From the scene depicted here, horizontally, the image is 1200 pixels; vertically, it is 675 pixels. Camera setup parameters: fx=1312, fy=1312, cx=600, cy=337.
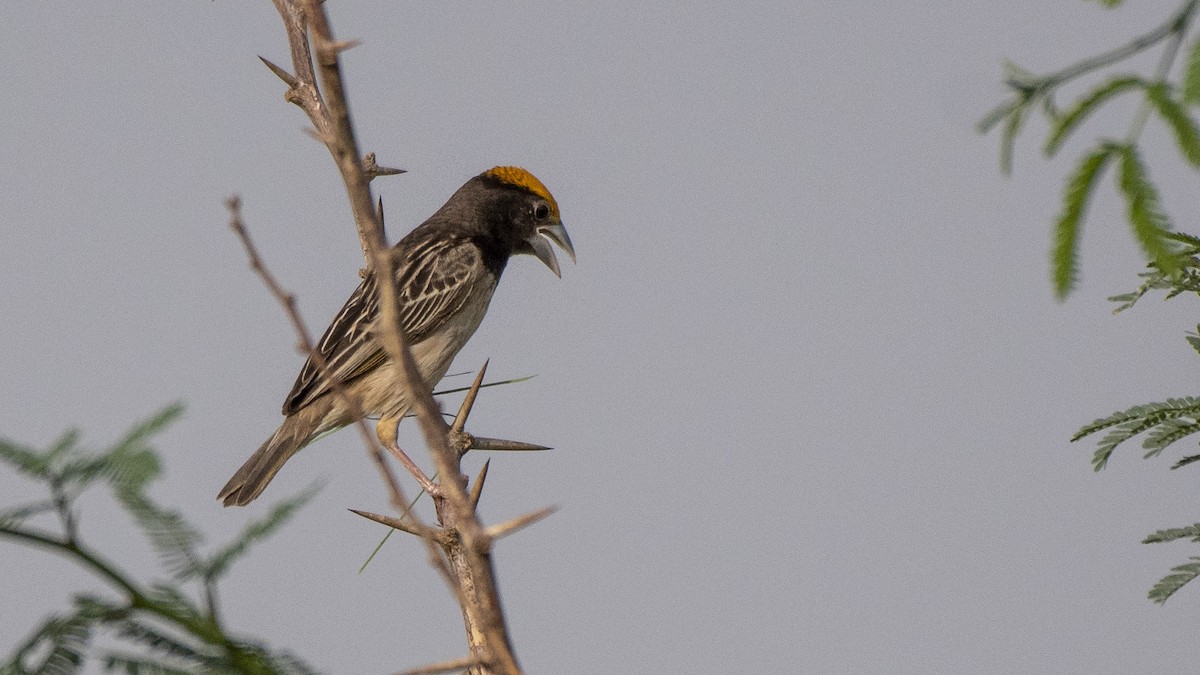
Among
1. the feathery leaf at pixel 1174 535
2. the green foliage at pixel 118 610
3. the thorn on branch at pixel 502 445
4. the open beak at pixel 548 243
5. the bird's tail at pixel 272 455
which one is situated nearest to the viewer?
the green foliage at pixel 118 610

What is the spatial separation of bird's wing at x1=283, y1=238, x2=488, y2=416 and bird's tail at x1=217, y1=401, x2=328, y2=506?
0.30 ft

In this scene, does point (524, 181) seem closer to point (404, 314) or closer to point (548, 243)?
point (548, 243)

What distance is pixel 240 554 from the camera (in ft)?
5.86

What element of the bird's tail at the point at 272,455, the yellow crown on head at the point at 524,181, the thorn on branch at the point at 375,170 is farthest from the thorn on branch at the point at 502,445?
the yellow crown on head at the point at 524,181

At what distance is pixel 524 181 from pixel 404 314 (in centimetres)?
164

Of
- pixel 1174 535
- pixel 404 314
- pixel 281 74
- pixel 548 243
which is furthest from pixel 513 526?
pixel 548 243

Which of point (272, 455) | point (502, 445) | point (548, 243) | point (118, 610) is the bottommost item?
point (118, 610)

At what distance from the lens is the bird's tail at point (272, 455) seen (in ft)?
24.8

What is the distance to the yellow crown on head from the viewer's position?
349 inches

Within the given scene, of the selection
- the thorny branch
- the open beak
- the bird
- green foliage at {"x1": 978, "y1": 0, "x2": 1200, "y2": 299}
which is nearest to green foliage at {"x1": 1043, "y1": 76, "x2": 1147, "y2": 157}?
green foliage at {"x1": 978, "y1": 0, "x2": 1200, "y2": 299}

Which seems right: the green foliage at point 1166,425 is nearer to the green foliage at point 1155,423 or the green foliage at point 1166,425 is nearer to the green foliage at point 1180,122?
the green foliage at point 1155,423

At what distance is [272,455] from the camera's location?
7.66 m

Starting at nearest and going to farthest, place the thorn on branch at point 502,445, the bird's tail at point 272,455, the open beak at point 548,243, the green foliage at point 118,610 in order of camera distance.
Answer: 1. the green foliage at point 118,610
2. the thorn on branch at point 502,445
3. the bird's tail at point 272,455
4. the open beak at point 548,243

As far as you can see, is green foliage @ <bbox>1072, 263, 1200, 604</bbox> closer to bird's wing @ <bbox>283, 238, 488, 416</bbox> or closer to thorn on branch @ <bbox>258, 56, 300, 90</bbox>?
thorn on branch @ <bbox>258, 56, 300, 90</bbox>
